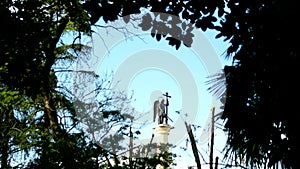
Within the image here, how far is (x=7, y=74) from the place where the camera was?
3930 mm

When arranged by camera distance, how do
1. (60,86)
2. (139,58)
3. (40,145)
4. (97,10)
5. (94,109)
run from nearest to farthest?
(97,10), (139,58), (40,145), (60,86), (94,109)

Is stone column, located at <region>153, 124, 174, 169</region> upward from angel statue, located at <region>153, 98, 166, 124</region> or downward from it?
downward

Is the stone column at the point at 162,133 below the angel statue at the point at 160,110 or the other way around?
below

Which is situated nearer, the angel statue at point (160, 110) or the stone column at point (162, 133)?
the angel statue at point (160, 110)

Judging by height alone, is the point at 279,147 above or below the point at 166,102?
below

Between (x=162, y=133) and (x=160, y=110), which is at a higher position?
(x=160, y=110)

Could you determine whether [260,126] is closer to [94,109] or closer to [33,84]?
[33,84]

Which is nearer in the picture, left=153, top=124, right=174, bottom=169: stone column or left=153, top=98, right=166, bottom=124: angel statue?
left=153, top=98, right=166, bottom=124: angel statue

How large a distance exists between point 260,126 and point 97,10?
2891 millimetres

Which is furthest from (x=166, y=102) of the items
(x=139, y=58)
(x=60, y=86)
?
(x=139, y=58)

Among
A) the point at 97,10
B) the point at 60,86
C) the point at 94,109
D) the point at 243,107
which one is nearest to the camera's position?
the point at 97,10

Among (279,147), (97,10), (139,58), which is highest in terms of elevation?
(139,58)

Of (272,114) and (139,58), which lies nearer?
(272,114)

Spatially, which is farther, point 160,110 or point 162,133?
point 162,133
